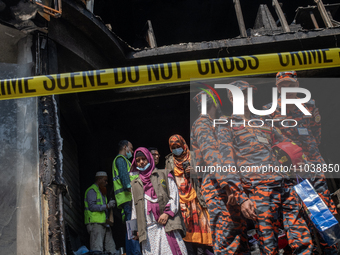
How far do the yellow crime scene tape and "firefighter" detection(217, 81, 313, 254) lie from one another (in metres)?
0.75

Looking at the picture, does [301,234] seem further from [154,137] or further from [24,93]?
[154,137]

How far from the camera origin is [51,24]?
207 inches

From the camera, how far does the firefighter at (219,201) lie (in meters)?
3.70

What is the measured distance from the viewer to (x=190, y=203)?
5098mm

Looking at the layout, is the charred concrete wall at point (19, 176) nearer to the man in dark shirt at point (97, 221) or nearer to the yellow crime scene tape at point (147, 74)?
the yellow crime scene tape at point (147, 74)

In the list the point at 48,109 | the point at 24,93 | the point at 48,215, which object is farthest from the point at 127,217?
the point at 24,93

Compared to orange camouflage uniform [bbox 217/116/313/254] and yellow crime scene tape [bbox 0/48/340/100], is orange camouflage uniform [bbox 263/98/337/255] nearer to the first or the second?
orange camouflage uniform [bbox 217/116/313/254]

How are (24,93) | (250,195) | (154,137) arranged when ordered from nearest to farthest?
(24,93) < (250,195) < (154,137)

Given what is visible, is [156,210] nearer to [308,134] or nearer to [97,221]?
[97,221]

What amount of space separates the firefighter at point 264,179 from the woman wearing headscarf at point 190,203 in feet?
3.44

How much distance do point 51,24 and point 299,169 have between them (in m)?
3.85

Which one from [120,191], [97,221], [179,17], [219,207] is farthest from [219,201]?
[179,17]

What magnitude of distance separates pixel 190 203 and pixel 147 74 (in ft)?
7.40

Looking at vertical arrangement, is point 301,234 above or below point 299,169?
below
